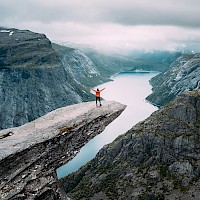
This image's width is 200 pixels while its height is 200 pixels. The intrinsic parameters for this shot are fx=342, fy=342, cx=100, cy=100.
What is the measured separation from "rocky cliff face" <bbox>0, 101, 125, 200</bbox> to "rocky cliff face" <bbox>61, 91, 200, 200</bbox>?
374ft

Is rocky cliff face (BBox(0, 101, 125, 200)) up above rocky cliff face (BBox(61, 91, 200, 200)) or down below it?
above

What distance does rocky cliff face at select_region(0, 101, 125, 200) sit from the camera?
34094 mm

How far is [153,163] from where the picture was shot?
171125 mm

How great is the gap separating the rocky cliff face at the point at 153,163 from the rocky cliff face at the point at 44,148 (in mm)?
114145

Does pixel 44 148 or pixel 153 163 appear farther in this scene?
pixel 153 163

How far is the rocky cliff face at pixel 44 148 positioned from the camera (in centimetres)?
3409

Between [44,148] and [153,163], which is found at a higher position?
[44,148]

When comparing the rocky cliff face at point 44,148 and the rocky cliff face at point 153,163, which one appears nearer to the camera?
the rocky cliff face at point 44,148

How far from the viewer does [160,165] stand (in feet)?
549

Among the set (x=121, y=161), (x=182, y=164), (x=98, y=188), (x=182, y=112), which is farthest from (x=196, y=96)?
(x=98, y=188)

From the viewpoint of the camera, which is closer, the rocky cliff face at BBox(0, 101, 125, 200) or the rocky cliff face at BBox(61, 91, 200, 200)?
the rocky cliff face at BBox(0, 101, 125, 200)

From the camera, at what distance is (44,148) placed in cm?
3666

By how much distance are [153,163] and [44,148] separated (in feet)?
462

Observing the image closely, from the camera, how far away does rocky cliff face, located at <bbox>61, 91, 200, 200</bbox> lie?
153 metres
